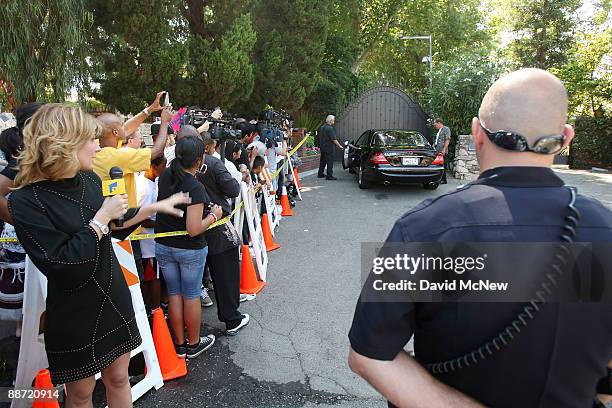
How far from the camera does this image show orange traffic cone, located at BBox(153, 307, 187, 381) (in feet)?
10.9

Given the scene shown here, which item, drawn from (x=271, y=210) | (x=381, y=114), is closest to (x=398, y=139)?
(x=271, y=210)

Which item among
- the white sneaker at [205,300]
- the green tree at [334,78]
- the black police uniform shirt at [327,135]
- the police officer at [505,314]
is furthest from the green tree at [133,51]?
the police officer at [505,314]

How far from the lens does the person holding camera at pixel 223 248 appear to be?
3.81 m

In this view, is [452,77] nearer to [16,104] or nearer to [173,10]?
[173,10]

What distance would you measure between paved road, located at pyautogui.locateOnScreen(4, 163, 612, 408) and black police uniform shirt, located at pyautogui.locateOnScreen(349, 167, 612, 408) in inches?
79.4

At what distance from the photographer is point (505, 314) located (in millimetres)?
1144

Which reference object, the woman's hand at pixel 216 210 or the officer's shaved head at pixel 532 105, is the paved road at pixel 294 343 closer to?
the woman's hand at pixel 216 210

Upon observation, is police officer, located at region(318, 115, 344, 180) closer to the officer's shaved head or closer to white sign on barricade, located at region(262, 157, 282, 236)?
white sign on barricade, located at region(262, 157, 282, 236)

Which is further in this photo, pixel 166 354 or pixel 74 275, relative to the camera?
pixel 166 354

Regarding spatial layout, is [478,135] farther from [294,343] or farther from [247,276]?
Answer: [247,276]

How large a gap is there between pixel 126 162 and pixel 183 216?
0.56 metres

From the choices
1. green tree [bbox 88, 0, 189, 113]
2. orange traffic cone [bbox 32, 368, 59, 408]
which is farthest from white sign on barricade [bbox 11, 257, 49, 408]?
green tree [bbox 88, 0, 189, 113]

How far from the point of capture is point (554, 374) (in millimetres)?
→ 1148

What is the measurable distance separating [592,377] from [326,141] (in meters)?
11.7
